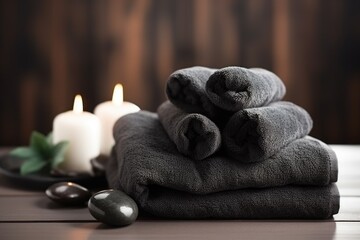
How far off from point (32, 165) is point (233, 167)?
1.36 feet

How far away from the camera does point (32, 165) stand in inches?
48.4

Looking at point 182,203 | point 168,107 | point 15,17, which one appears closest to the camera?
point 182,203

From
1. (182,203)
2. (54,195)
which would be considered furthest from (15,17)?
(182,203)

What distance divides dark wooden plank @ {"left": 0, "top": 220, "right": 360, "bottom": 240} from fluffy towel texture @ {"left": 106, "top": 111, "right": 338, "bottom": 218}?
18 mm

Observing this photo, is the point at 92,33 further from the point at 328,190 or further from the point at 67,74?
the point at 328,190

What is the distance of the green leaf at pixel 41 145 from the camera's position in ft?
4.15

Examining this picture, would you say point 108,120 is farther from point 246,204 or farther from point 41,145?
point 246,204

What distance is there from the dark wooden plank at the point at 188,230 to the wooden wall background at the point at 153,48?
0.98m

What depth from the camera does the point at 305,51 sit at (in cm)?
192

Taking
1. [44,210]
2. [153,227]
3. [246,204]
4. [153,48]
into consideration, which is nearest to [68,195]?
[44,210]

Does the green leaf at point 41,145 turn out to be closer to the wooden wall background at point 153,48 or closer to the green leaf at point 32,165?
the green leaf at point 32,165

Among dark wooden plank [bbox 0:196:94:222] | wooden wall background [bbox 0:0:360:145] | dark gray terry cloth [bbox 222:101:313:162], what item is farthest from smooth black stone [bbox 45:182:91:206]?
wooden wall background [bbox 0:0:360:145]

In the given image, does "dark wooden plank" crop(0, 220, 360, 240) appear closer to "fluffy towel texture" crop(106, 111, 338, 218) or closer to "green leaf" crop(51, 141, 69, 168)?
"fluffy towel texture" crop(106, 111, 338, 218)

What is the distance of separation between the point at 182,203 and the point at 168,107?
0.24 metres
